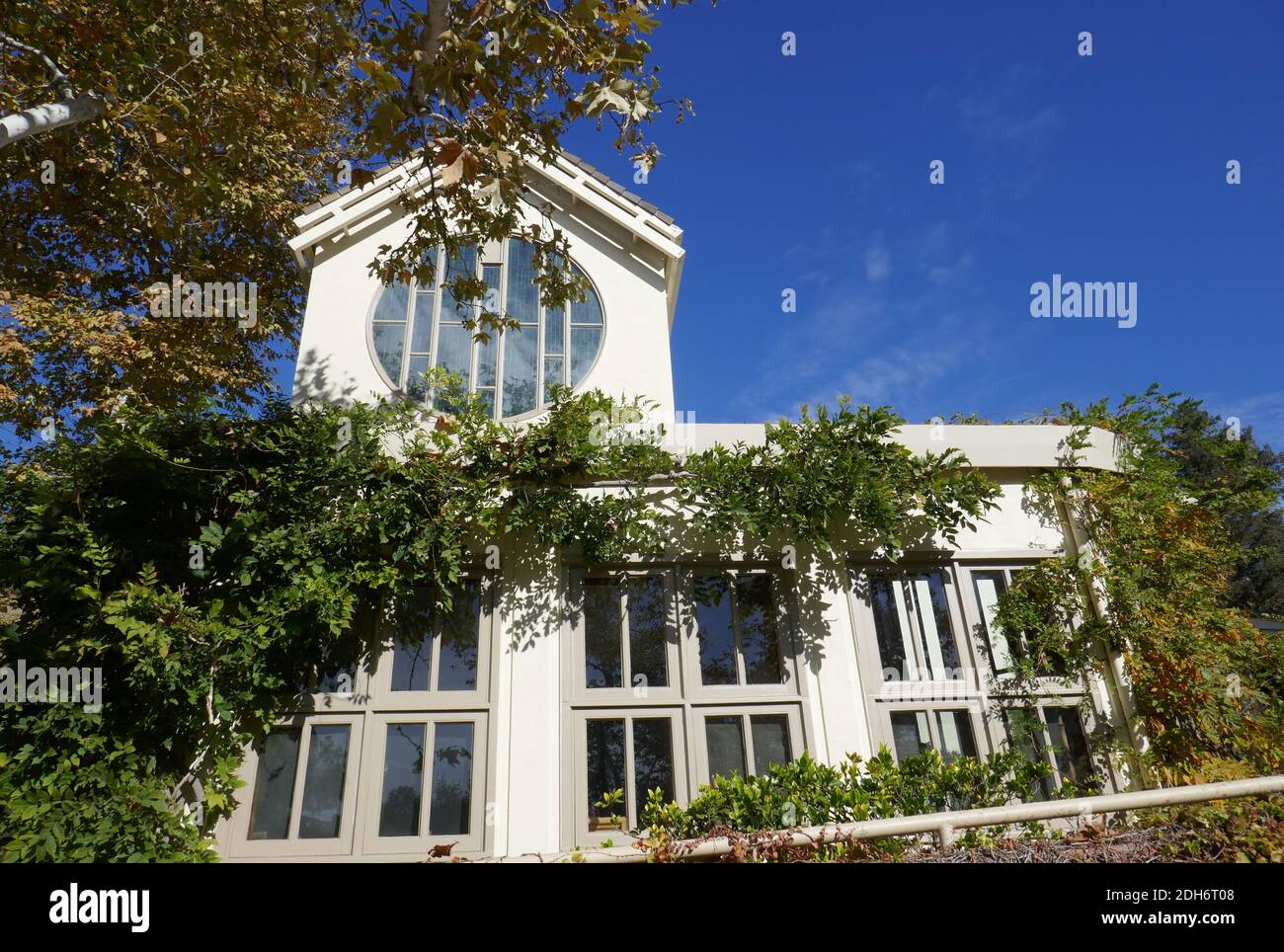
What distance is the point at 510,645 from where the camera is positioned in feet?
19.6

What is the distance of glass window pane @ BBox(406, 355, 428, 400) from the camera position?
25.7 ft

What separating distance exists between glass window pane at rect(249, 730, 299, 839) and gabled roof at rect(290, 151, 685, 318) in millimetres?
6023

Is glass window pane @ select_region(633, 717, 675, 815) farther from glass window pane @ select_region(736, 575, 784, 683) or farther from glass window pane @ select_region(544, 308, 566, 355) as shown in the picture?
glass window pane @ select_region(544, 308, 566, 355)

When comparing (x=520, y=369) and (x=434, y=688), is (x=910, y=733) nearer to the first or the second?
(x=434, y=688)

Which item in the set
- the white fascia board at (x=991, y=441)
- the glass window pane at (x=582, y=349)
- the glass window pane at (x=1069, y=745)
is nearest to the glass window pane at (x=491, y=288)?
the glass window pane at (x=582, y=349)

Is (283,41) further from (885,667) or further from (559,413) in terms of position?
(885,667)

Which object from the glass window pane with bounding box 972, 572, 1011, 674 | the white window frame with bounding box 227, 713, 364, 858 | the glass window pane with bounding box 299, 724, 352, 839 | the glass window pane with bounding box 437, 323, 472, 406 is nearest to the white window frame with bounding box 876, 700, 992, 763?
the glass window pane with bounding box 972, 572, 1011, 674

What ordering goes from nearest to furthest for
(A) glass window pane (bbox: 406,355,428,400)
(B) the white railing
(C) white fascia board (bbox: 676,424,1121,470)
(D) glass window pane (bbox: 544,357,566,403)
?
1. (B) the white railing
2. (C) white fascia board (bbox: 676,424,1121,470)
3. (A) glass window pane (bbox: 406,355,428,400)
4. (D) glass window pane (bbox: 544,357,566,403)

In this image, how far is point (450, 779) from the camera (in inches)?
222

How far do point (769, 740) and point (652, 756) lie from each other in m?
1.06

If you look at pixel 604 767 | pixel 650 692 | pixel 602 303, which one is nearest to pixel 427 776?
pixel 604 767

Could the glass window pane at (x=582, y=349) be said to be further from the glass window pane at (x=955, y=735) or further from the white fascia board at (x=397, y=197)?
the glass window pane at (x=955, y=735)

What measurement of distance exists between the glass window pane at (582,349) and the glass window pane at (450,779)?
13.6 ft
